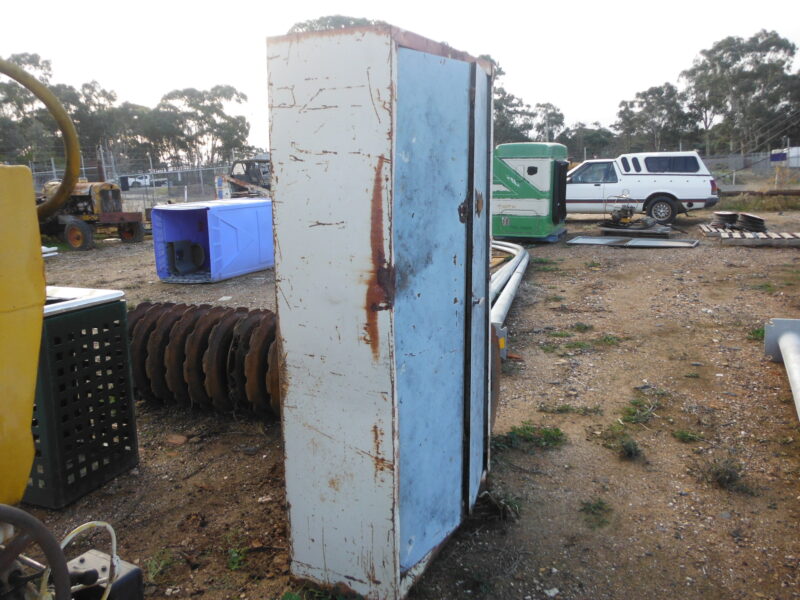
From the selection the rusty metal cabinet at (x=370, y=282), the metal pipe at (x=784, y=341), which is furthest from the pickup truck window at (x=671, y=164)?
the rusty metal cabinet at (x=370, y=282)

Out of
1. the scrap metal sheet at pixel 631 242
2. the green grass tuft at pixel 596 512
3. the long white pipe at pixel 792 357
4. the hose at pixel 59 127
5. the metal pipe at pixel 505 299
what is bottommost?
the green grass tuft at pixel 596 512

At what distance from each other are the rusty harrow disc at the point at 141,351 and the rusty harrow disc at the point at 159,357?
59 millimetres

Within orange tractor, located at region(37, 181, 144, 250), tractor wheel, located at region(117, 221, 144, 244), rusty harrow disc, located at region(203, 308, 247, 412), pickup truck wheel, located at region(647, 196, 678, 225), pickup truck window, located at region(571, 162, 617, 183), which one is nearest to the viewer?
rusty harrow disc, located at region(203, 308, 247, 412)

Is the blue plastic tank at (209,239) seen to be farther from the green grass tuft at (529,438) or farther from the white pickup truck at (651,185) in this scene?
the white pickup truck at (651,185)

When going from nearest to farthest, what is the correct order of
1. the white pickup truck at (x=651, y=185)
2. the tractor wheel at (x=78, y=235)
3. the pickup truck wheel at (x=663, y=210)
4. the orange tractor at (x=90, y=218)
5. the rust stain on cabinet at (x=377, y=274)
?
the rust stain on cabinet at (x=377, y=274)
the tractor wheel at (x=78, y=235)
the orange tractor at (x=90, y=218)
the white pickup truck at (x=651, y=185)
the pickup truck wheel at (x=663, y=210)

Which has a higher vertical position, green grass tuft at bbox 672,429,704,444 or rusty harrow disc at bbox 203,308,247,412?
rusty harrow disc at bbox 203,308,247,412

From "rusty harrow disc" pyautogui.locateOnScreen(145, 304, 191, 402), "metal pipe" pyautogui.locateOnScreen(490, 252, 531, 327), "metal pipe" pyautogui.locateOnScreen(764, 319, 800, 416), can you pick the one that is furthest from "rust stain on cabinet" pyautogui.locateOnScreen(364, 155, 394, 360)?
"metal pipe" pyautogui.locateOnScreen(764, 319, 800, 416)

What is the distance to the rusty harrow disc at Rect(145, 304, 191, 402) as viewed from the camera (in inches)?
177

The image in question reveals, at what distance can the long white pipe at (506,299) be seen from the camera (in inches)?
226

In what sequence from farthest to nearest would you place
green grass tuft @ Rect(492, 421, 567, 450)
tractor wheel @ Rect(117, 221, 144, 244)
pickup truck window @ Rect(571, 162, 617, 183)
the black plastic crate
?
1. pickup truck window @ Rect(571, 162, 617, 183)
2. tractor wheel @ Rect(117, 221, 144, 244)
3. green grass tuft @ Rect(492, 421, 567, 450)
4. the black plastic crate

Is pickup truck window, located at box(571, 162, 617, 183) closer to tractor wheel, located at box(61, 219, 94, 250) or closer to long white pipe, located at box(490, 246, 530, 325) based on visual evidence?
long white pipe, located at box(490, 246, 530, 325)

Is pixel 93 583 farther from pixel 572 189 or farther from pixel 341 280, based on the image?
pixel 572 189

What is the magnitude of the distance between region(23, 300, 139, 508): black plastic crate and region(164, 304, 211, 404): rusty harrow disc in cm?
77

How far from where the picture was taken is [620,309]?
24.7 ft
